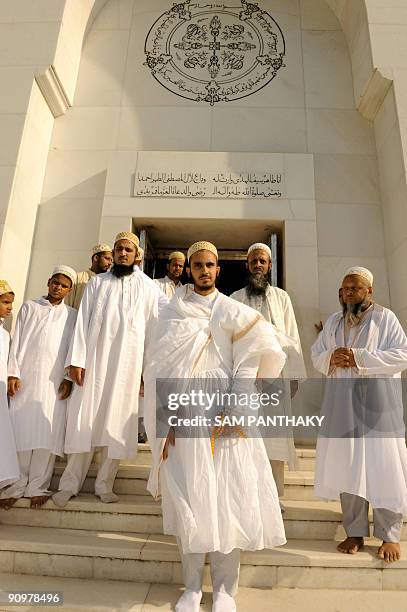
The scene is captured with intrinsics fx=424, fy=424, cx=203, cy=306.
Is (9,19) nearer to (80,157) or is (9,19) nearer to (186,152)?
(80,157)

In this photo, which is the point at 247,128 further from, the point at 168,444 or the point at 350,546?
the point at 350,546

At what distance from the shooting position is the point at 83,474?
254 cm

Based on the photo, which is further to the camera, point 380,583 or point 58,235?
point 58,235

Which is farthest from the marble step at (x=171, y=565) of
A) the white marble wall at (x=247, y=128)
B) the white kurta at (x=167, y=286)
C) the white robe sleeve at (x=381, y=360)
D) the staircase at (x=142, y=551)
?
the white marble wall at (x=247, y=128)

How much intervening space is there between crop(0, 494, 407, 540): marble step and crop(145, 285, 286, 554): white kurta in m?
0.50

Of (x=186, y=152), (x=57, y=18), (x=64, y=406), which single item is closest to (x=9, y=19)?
(x=57, y=18)

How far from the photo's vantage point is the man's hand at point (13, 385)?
2.56m

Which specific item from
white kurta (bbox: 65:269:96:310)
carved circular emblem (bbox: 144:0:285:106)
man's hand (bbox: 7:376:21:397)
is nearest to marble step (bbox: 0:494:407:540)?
man's hand (bbox: 7:376:21:397)

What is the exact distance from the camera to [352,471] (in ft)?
6.98

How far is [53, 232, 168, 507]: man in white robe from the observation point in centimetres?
245

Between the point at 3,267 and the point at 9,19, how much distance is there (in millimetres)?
3111

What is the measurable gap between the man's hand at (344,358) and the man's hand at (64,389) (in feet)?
5.17

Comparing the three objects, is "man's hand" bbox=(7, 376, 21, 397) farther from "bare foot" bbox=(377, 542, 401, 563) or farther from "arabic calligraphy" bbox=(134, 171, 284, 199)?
"arabic calligraphy" bbox=(134, 171, 284, 199)

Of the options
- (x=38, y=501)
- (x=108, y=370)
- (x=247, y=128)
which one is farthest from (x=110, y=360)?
(x=247, y=128)
